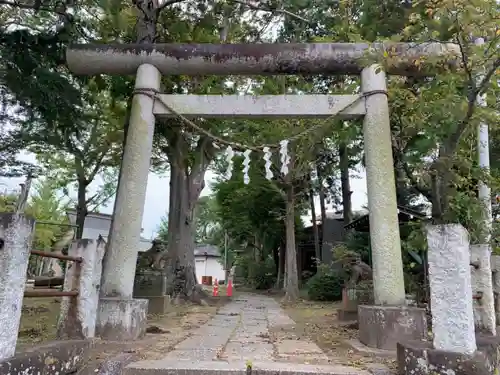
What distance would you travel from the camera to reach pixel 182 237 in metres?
11.6

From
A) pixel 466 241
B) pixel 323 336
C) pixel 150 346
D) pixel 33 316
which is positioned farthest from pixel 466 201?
pixel 33 316

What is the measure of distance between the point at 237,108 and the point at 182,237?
22.3 ft

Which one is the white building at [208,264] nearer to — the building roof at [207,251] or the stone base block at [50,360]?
the building roof at [207,251]

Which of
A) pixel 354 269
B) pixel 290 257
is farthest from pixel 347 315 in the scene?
pixel 290 257

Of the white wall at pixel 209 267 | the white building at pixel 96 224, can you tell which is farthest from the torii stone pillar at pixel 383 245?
the white wall at pixel 209 267

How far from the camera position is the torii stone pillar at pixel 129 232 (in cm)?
467

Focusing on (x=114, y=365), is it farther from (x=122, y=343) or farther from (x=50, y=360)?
(x=122, y=343)

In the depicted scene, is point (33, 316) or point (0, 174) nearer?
point (33, 316)

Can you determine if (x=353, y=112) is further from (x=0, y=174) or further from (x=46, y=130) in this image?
(x=0, y=174)

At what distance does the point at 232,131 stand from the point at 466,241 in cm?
900

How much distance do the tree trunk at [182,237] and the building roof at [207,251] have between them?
87.8 ft

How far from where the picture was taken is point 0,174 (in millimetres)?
8547

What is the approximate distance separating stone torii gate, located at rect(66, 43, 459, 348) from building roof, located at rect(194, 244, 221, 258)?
33.5 meters


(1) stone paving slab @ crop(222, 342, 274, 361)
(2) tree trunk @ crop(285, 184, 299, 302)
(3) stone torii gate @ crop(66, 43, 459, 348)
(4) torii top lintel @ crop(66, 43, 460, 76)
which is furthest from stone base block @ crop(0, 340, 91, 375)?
(2) tree trunk @ crop(285, 184, 299, 302)
